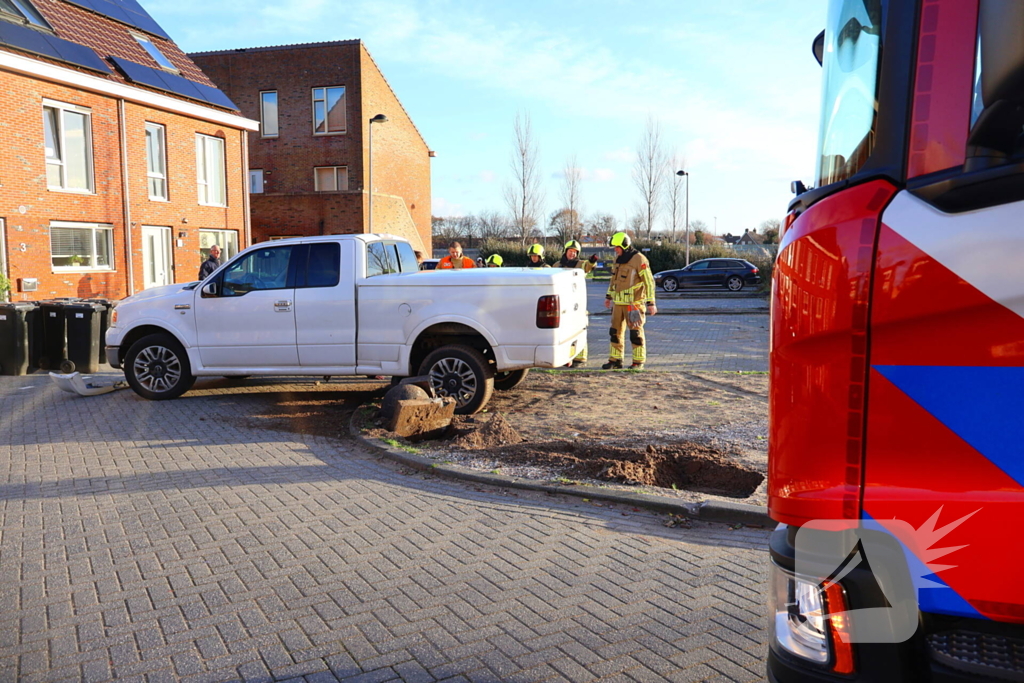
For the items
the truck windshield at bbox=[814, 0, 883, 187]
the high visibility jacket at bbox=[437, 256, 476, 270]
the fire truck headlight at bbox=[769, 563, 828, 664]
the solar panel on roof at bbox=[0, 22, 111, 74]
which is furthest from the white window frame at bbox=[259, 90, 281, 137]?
the fire truck headlight at bbox=[769, 563, 828, 664]

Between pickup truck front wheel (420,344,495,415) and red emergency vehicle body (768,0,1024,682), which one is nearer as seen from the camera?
red emergency vehicle body (768,0,1024,682)

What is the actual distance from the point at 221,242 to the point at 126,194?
15.4 feet

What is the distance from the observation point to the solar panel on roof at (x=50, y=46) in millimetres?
18219

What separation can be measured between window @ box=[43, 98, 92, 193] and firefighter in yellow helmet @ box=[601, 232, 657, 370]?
48.5 ft

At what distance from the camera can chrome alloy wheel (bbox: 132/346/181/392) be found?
997 cm

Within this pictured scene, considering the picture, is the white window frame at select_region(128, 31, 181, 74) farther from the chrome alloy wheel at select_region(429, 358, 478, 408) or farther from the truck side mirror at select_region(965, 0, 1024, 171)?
the truck side mirror at select_region(965, 0, 1024, 171)

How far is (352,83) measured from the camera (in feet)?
123

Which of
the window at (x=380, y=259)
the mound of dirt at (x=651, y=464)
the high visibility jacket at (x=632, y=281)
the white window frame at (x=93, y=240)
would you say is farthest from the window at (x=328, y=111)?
the mound of dirt at (x=651, y=464)

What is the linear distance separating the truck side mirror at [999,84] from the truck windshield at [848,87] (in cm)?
26

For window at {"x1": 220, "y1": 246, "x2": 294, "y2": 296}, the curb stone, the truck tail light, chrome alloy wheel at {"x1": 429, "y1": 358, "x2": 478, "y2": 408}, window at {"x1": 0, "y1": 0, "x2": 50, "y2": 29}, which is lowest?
the curb stone

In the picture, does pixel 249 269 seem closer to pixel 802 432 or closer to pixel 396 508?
pixel 396 508

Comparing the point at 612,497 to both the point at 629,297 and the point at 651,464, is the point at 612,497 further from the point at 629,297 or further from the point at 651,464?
the point at 629,297

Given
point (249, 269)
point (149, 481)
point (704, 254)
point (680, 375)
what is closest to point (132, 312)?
point (249, 269)

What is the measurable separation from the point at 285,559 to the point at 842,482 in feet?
11.7
